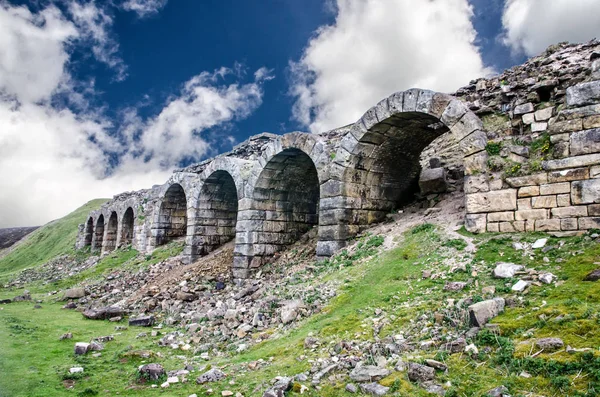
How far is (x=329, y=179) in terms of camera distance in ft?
29.6

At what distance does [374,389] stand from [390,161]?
6.52 metres

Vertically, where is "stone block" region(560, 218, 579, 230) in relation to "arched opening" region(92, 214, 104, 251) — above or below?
above

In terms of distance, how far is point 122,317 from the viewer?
29.7 feet

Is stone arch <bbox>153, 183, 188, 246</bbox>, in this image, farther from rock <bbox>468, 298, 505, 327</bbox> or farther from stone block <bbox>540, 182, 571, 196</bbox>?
rock <bbox>468, 298, 505, 327</bbox>

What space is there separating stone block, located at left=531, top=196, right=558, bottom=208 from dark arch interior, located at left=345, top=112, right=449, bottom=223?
2646 mm

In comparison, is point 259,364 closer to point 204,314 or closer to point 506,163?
point 204,314

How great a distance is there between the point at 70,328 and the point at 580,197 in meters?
9.00

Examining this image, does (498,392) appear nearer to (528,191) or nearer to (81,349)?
(528,191)

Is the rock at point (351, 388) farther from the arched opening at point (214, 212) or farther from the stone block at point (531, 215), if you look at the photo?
the arched opening at point (214, 212)

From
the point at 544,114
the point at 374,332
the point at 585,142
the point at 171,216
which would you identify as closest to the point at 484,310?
the point at 374,332

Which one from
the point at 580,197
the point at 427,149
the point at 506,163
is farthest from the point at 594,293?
the point at 427,149

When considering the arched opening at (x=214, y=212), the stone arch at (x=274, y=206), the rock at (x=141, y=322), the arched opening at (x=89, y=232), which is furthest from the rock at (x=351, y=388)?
the arched opening at (x=89, y=232)

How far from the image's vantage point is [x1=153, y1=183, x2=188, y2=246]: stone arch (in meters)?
16.7

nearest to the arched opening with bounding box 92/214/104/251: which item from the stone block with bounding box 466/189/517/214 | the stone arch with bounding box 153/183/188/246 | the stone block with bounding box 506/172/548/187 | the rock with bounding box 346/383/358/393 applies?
the stone arch with bounding box 153/183/188/246
